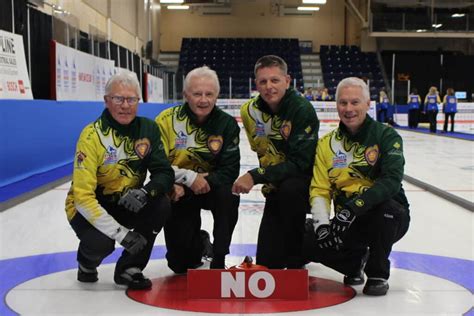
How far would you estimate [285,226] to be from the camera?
10.2 ft

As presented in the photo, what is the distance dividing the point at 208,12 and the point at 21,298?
2918 cm

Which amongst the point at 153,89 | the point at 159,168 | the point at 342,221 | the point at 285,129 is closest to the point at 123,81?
the point at 159,168

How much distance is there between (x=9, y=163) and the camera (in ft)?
21.5

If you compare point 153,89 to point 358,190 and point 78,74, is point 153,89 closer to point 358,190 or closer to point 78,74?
point 78,74

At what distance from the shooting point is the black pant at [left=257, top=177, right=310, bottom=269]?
3.05 metres

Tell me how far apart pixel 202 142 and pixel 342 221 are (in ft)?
2.57

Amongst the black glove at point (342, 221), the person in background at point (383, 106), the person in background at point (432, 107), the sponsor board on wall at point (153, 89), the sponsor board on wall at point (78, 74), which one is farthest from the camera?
the person in background at point (383, 106)

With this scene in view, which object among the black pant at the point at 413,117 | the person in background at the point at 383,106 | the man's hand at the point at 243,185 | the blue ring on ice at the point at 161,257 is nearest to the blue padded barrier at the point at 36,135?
the blue ring on ice at the point at 161,257

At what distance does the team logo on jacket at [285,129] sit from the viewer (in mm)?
3113

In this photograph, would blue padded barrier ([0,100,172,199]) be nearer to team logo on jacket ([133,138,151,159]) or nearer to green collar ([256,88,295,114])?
team logo on jacket ([133,138,151,159])

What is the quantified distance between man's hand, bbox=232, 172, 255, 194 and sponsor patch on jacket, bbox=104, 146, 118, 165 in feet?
1.78

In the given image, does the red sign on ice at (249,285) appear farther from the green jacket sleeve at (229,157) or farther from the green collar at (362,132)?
the green collar at (362,132)

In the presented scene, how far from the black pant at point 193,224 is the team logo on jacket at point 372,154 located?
0.63 meters

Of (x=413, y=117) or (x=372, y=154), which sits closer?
(x=372, y=154)
